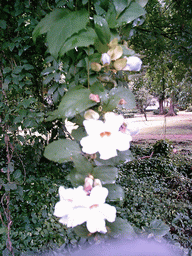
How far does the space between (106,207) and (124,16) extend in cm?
43

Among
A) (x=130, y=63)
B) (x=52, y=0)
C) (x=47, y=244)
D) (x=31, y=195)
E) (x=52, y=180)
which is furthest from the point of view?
(x=52, y=180)

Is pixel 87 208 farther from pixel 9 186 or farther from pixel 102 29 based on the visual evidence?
pixel 9 186

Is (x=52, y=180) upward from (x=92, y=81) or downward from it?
downward

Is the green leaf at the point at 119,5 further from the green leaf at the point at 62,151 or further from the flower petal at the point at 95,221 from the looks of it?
the flower petal at the point at 95,221

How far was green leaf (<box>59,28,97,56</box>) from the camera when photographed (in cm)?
39

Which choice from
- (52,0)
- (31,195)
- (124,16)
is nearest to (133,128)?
(124,16)

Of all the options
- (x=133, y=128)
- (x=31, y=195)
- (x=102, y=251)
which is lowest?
(x=31, y=195)

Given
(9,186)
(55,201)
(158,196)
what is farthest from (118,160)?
(158,196)

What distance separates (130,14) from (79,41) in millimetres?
170

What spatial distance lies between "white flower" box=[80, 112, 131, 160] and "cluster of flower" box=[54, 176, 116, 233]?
0.06m

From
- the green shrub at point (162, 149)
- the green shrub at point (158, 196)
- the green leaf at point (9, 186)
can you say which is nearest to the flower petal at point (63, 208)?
the green leaf at point (9, 186)

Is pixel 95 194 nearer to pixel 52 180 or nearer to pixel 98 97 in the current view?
pixel 98 97

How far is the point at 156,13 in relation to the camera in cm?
271

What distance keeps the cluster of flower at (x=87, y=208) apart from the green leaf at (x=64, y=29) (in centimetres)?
28
